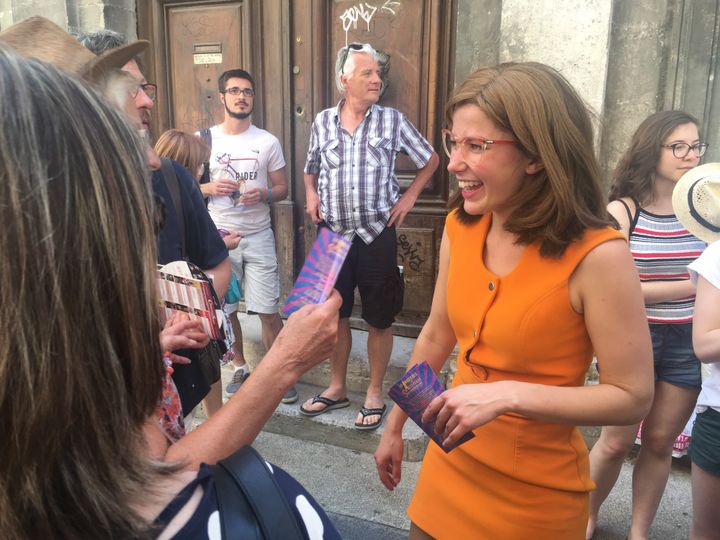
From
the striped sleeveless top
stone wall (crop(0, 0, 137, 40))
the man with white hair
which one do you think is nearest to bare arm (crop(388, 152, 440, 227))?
the man with white hair

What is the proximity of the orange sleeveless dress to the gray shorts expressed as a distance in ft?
8.46

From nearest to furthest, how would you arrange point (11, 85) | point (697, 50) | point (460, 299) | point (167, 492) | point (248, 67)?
point (11, 85), point (167, 492), point (460, 299), point (697, 50), point (248, 67)

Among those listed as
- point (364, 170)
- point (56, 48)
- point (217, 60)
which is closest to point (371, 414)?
point (364, 170)

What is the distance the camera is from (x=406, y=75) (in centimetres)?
410

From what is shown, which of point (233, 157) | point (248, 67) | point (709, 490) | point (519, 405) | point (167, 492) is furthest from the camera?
point (248, 67)

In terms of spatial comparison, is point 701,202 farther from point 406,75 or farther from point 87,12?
point 87,12

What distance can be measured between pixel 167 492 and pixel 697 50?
356 cm

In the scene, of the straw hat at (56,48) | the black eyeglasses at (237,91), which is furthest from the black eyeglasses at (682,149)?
the black eyeglasses at (237,91)

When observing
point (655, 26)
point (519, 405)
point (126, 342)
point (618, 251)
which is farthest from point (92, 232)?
point (655, 26)

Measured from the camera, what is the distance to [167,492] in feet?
2.74

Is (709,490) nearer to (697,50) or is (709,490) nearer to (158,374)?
(158,374)

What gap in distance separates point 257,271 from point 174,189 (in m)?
1.92

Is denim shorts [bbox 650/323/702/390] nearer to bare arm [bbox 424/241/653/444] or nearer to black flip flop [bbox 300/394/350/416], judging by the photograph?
bare arm [bbox 424/241/653/444]

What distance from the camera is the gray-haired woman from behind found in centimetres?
67
